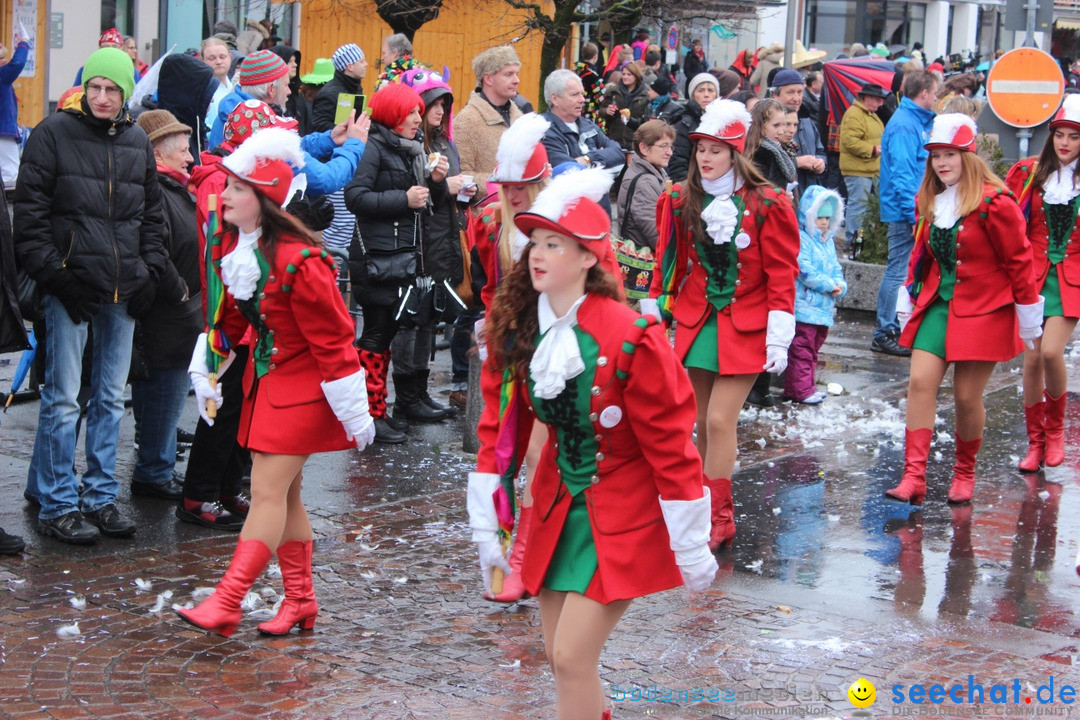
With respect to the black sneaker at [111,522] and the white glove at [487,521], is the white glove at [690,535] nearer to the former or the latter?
the white glove at [487,521]

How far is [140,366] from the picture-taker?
7.26m

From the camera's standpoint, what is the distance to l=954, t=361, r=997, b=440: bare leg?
7.71 m

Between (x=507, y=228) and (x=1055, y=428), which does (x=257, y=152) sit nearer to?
(x=507, y=228)

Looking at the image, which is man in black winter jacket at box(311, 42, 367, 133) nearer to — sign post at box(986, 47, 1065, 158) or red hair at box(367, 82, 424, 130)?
red hair at box(367, 82, 424, 130)

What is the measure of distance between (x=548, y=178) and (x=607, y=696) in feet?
7.48

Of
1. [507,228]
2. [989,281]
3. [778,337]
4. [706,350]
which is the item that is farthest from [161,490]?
[989,281]

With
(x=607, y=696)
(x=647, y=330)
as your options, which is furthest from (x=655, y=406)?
(x=607, y=696)

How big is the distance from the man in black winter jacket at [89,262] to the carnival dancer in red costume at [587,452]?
115 inches

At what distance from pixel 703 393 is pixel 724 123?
1306 mm

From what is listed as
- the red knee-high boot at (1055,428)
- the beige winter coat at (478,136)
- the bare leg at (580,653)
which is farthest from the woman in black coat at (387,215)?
the bare leg at (580,653)

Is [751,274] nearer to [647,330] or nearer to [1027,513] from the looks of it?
[1027,513]

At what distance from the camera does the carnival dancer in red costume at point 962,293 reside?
24.5 feet

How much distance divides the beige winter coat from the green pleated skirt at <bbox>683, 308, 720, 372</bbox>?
3.22 meters

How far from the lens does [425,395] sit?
31.1ft
